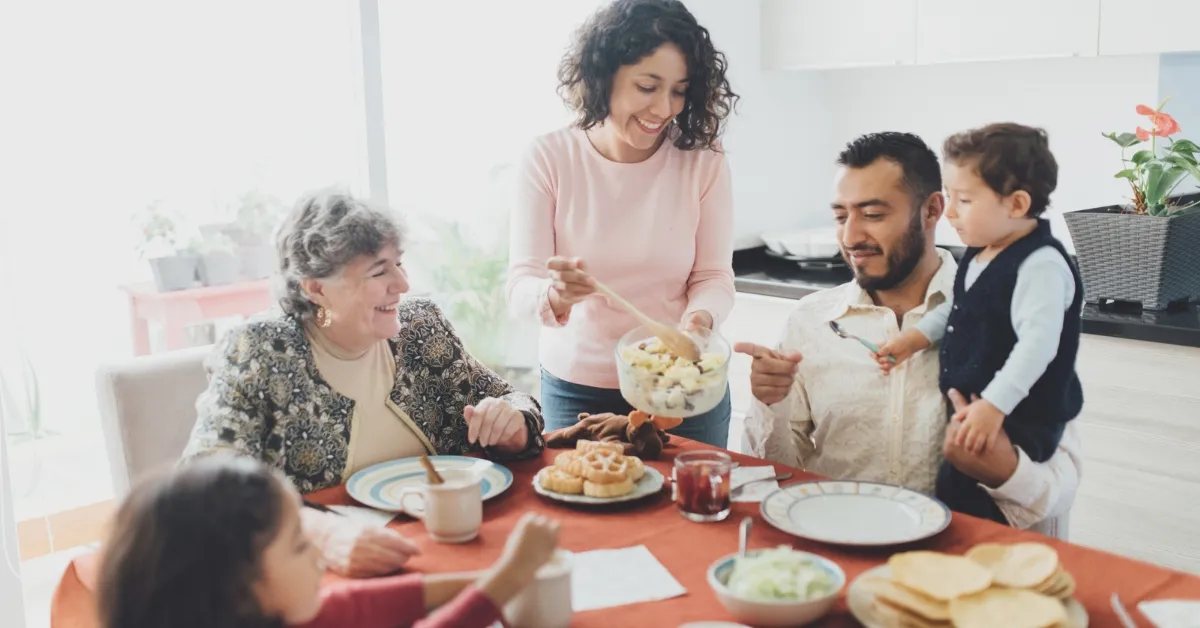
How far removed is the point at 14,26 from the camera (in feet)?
7.97

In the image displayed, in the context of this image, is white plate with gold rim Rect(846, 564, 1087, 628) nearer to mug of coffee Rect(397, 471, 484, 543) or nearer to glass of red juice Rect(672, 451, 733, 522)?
glass of red juice Rect(672, 451, 733, 522)

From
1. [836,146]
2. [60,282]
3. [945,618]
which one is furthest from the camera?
[836,146]

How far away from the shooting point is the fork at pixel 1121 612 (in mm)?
1245

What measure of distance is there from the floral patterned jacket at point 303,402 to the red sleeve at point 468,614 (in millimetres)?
711

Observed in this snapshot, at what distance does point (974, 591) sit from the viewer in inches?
49.9

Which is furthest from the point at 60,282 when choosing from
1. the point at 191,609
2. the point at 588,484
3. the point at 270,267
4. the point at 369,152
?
the point at 191,609

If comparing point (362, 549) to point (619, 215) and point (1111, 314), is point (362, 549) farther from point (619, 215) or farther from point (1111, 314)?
point (1111, 314)

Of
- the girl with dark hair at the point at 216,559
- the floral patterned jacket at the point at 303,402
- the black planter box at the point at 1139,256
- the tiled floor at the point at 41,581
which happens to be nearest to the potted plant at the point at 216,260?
the tiled floor at the point at 41,581

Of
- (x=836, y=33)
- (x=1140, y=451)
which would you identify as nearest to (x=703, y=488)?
(x=1140, y=451)

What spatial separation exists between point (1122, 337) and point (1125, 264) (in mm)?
202

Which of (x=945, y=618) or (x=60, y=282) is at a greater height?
(x=60, y=282)

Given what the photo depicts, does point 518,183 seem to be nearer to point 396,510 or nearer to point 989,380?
point 396,510

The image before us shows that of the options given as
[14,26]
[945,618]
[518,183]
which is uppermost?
[14,26]

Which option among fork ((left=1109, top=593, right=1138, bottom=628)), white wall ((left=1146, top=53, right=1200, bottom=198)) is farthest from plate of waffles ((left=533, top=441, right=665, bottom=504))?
white wall ((left=1146, top=53, right=1200, bottom=198))
